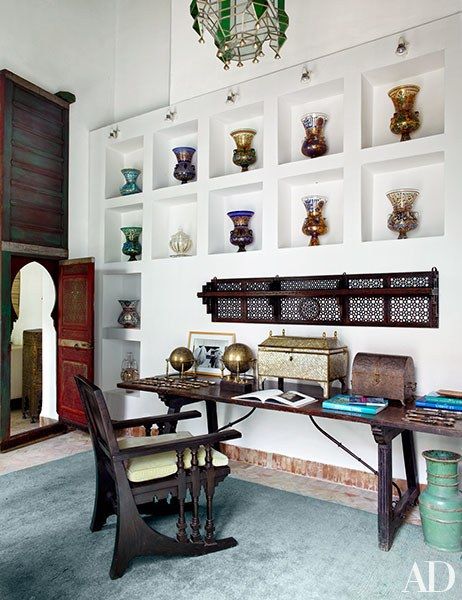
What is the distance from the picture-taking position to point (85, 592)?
222cm

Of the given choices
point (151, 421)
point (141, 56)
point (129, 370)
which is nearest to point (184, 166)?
point (141, 56)

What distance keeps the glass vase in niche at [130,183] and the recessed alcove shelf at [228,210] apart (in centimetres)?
104

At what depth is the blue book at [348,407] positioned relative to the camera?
271 centimetres

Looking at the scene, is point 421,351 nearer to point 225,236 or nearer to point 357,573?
point 357,573

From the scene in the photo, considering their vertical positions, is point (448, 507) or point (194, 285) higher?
point (194, 285)

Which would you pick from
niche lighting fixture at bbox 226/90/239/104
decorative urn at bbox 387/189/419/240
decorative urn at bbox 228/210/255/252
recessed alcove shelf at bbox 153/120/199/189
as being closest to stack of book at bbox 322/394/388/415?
decorative urn at bbox 387/189/419/240

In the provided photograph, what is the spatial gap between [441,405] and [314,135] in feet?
7.31

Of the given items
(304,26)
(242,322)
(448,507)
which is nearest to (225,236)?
(242,322)

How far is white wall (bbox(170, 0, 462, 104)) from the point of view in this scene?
3422 mm

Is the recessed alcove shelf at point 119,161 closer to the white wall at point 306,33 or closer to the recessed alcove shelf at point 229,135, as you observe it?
the white wall at point 306,33

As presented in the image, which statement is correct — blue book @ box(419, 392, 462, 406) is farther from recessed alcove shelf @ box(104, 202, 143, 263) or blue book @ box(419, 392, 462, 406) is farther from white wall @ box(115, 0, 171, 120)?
white wall @ box(115, 0, 171, 120)

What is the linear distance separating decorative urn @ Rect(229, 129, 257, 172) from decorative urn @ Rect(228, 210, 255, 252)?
1.30ft

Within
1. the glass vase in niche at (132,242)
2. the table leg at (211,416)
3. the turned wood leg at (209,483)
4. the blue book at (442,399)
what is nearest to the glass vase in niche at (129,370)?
the glass vase in niche at (132,242)

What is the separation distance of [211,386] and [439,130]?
245 cm
